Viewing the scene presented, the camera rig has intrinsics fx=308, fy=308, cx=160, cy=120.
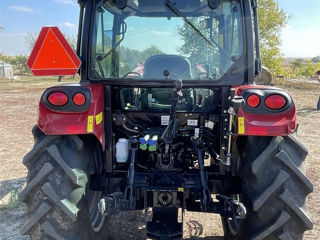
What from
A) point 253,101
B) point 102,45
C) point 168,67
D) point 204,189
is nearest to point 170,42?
point 168,67

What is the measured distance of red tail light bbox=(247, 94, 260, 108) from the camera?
2.10 metres

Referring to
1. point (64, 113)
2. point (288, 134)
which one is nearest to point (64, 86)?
point (64, 113)


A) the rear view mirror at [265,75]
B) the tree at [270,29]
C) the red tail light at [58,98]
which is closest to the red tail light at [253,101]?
the red tail light at [58,98]

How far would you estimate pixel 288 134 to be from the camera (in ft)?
6.89

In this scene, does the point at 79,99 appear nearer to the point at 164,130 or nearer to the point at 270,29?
the point at 164,130

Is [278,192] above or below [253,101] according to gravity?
below

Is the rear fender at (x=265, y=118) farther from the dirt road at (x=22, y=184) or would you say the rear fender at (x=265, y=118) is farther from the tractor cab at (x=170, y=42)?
the dirt road at (x=22, y=184)

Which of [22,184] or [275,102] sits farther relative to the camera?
[22,184]

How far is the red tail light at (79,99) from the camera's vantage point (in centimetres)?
215

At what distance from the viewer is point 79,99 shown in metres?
2.15

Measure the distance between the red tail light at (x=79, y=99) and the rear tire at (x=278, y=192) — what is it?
4.09ft

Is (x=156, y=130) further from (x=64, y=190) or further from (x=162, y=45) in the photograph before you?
(x=64, y=190)

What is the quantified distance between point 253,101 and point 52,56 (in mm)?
1511

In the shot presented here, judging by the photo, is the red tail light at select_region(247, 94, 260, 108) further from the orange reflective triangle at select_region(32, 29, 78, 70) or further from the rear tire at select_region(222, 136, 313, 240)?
the orange reflective triangle at select_region(32, 29, 78, 70)
